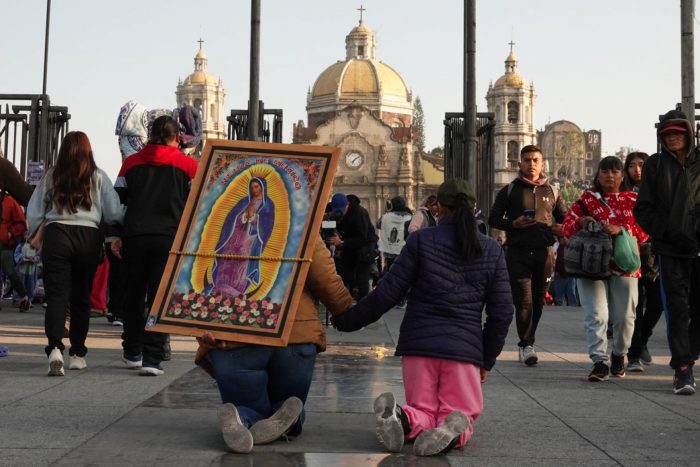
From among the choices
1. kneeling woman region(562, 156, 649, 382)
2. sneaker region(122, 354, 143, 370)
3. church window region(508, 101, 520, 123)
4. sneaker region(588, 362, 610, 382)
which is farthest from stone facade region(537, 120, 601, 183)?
sneaker region(122, 354, 143, 370)

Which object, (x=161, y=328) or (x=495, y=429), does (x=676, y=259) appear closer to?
(x=495, y=429)

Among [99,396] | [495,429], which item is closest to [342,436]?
[495,429]

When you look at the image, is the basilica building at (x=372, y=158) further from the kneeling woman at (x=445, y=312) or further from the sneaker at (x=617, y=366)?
the kneeling woman at (x=445, y=312)

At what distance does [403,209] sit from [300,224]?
11.7m

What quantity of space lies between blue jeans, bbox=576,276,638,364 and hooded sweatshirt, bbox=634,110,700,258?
0.72m

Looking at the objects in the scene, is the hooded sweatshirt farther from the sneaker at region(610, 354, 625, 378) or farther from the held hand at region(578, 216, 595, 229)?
the sneaker at region(610, 354, 625, 378)

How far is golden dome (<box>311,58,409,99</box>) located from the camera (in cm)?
11175

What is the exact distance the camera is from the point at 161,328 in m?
5.41

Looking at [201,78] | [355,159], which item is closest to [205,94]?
[201,78]

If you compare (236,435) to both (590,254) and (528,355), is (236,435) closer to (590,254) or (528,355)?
(590,254)

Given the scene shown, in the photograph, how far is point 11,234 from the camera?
10.2 meters

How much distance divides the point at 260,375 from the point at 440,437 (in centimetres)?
88

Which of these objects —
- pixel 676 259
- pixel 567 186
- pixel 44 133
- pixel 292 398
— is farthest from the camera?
pixel 567 186

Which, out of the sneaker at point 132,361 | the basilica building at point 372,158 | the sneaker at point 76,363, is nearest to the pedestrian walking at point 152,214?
the sneaker at point 132,361
